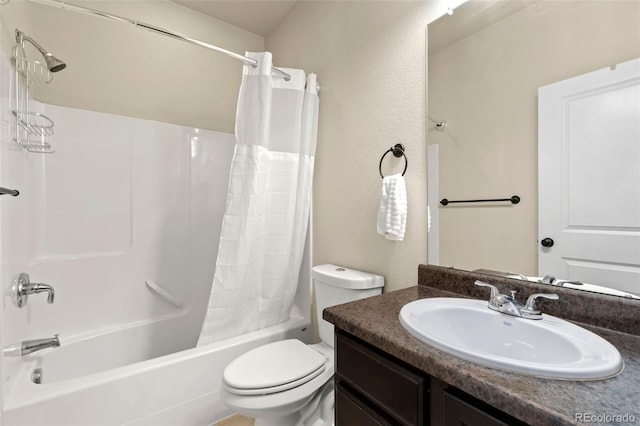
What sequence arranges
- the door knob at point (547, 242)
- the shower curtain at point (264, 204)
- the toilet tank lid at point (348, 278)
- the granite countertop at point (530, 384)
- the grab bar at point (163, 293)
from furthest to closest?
1. the grab bar at point (163, 293)
2. the shower curtain at point (264, 204)
3. the toilet tank lid at point (348, 278)
4. the door knob at point (547, 242)
5. the granite countertop at point (530, 384)

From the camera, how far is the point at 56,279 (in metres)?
1.71

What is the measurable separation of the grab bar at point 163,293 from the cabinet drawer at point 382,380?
5.33 feet

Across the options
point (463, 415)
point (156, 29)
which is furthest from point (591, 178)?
point (156, 29)

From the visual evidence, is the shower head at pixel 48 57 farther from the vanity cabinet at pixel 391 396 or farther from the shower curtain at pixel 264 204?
the vanity cabinet at pixel 391 396

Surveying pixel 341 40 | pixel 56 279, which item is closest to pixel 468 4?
pixel 341 40

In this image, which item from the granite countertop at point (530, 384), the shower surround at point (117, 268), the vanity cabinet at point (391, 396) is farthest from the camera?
the shower surround at point (117, 268)

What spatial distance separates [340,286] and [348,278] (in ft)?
0.22

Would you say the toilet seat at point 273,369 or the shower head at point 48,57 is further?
the shower head at point 48,57

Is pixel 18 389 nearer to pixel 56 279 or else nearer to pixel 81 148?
pixel 56 279

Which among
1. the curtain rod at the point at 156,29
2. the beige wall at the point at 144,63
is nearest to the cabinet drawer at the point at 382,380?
the curtain rod at the point at 156,29

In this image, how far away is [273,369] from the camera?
4.14ft

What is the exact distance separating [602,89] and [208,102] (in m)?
2.35

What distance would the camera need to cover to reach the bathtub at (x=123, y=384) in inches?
44.9

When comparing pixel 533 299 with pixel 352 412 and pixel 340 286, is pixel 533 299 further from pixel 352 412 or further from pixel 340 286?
pixel 340 286
